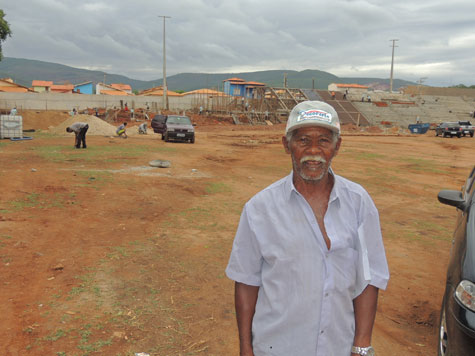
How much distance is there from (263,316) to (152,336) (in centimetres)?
208

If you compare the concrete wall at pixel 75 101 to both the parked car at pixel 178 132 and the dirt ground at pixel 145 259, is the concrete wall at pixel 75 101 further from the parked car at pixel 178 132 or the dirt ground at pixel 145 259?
the dirt ground at pixel 145 259

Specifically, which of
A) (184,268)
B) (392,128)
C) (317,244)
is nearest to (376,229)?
(317,244)

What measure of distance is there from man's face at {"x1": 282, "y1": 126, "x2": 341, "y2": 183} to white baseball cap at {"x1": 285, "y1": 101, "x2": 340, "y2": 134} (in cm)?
5

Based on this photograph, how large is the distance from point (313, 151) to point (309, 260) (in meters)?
0.54

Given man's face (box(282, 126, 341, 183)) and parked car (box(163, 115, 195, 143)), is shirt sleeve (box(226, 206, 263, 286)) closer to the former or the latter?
man's face (box(282, 126, 341, 183))

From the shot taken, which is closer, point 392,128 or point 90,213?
point 90,213

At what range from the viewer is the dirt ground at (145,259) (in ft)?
11.6

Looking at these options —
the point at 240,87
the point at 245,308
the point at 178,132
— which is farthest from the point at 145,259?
the point at 240,87

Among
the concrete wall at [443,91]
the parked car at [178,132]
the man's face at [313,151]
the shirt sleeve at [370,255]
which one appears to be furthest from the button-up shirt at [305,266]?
the concrete wall at [443,91]

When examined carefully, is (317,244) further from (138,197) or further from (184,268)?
(138,197)

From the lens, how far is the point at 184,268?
5.05 m

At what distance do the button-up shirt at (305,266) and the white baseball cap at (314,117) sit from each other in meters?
0.28

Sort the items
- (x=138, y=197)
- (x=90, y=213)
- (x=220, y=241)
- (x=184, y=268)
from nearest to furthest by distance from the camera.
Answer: (x=184, y=268), (x=220, y=241), (x=90, y=213), (x=138, y=197)

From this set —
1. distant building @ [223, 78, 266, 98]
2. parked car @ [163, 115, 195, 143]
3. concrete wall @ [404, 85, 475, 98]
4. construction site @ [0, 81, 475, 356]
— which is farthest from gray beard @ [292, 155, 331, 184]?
concrete wall @ [404, 85, 475, 98]
